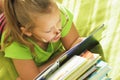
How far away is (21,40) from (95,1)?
1.96 ft

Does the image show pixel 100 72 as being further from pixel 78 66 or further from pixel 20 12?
pixel 20 12

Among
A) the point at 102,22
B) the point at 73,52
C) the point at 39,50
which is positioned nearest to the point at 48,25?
the point at 73,52

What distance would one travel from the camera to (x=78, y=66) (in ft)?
3.53

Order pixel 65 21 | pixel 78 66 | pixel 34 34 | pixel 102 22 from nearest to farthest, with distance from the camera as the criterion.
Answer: pixel 78 66
pixel 34 34
pixel 65 21
pixel 102 22

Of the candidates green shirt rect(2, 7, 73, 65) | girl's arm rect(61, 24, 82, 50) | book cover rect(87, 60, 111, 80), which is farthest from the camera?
girl's arm rect(61, 24, 82, 50)

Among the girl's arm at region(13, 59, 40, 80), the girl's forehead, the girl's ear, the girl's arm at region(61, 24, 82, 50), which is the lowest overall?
the girl's arm at region(13, 59, 40, 80)

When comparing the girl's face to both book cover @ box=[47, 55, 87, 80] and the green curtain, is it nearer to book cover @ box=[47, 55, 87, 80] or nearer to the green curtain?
book cover @ box=[47, 55, 87, 80]

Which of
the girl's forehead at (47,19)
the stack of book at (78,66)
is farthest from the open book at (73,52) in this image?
the girl's forehead at (47,19)

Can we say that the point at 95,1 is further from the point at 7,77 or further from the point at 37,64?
the point at 7,77

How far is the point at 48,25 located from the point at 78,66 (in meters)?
0.18

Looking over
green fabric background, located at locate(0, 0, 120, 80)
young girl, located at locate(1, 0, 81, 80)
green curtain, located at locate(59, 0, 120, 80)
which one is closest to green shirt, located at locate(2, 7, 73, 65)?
young girl, located at locate(1, 0, 81, 80)

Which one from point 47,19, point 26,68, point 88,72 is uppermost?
point 47,19

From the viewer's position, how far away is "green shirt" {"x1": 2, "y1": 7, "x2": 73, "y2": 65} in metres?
1.25

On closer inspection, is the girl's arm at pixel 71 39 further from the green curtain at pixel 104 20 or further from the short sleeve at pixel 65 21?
the green curtain at pixel 104 20
